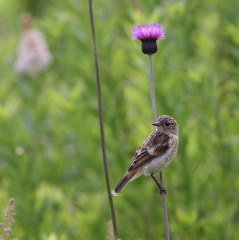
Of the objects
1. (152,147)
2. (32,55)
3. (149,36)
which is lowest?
(152,147)

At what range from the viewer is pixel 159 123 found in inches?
89.4

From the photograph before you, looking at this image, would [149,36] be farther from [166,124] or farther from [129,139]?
[129,139]

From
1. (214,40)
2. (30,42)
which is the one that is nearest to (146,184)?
(214,40)

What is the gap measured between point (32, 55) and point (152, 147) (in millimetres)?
2878

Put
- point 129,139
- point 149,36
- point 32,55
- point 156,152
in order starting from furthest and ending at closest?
point 32,55 → point 129,139 → point 156,152 → point 149,36

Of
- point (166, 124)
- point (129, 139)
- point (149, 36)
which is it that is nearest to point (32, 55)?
point (129, 139)

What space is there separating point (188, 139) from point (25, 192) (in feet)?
3.60

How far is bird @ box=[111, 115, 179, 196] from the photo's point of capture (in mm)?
2232

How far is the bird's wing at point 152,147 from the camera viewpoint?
2234mm

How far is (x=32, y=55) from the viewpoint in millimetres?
4914

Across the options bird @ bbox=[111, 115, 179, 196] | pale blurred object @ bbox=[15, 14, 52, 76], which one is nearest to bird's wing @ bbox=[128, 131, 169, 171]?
bird @ bbox=[111, 115, 179, 196]

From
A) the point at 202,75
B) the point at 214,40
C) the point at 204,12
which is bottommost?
the point at 202,75

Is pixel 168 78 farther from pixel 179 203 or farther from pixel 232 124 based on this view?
pixel 179 203

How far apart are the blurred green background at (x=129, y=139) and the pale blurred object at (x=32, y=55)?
21cm
